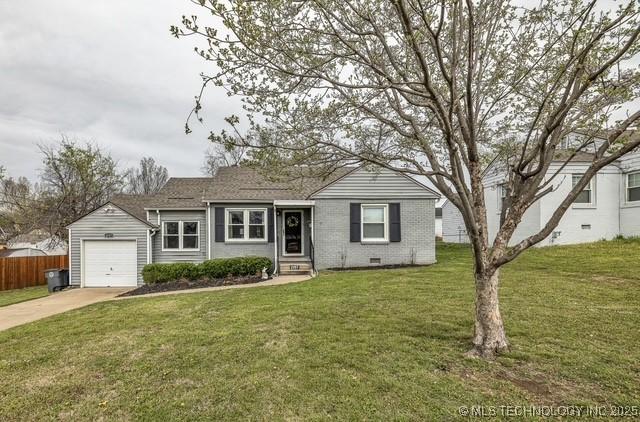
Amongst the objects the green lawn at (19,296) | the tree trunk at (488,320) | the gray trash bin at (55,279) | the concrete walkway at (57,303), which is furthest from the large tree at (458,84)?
the gray trash bin at (55,279)

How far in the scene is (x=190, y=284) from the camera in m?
11.6

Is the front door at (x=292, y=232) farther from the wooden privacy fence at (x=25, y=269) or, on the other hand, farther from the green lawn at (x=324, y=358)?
Answer: the wooden privacy fence at (x=25, y=269)

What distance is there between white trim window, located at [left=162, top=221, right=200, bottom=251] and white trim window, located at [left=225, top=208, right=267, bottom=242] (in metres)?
1.54

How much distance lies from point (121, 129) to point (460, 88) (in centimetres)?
2432

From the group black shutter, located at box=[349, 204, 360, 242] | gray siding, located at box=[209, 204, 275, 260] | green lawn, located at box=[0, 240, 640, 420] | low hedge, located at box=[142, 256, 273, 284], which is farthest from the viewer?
gray siding, located at box=[209, 204, 275, 260]

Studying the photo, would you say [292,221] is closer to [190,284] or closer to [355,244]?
[355,244]

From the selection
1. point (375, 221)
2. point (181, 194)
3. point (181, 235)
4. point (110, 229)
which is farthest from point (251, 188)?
point (110, 229)

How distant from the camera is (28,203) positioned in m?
18.8

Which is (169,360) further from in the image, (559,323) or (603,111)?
(603,111)

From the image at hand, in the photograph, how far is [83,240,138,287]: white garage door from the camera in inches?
550

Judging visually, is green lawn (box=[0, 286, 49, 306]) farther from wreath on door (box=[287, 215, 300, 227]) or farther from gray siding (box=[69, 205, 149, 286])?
wreath on door (box=[287, 215, 300, 227])

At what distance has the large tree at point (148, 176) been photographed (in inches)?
1737

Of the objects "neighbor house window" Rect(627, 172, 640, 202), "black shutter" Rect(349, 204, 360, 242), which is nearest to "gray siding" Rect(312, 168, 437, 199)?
"black shutter" Rect(349, 204, 360, 242)

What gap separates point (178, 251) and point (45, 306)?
202 inches
